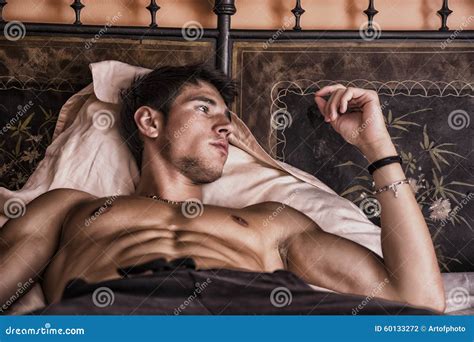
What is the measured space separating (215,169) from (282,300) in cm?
50

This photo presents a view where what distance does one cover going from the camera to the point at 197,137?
5.93 feet

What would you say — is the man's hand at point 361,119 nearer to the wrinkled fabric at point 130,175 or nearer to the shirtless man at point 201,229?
the shirtless man at point 201,229

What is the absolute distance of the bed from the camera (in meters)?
2.21

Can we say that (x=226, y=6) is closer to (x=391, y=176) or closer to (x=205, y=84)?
(x=205, y=84)

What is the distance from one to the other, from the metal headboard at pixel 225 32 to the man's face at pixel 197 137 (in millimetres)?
409

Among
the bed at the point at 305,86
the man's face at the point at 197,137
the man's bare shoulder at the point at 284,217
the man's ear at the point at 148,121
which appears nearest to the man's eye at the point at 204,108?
the man's face at the point at 197,137

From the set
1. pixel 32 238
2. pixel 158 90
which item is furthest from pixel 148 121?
pixel 32 238

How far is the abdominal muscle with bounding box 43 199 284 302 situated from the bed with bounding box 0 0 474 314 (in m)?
0.56

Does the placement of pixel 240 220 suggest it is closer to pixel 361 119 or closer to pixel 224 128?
pixel 224 128

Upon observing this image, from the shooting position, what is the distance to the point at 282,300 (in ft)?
4.52

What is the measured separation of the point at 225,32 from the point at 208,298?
1.12 m

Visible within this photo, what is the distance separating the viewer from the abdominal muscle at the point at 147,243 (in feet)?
4.96

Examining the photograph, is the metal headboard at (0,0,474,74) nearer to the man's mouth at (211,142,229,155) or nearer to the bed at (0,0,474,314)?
the bed at (0,0,474,314)

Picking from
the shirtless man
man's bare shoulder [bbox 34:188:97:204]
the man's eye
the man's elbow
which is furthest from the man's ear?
the man's elbow
